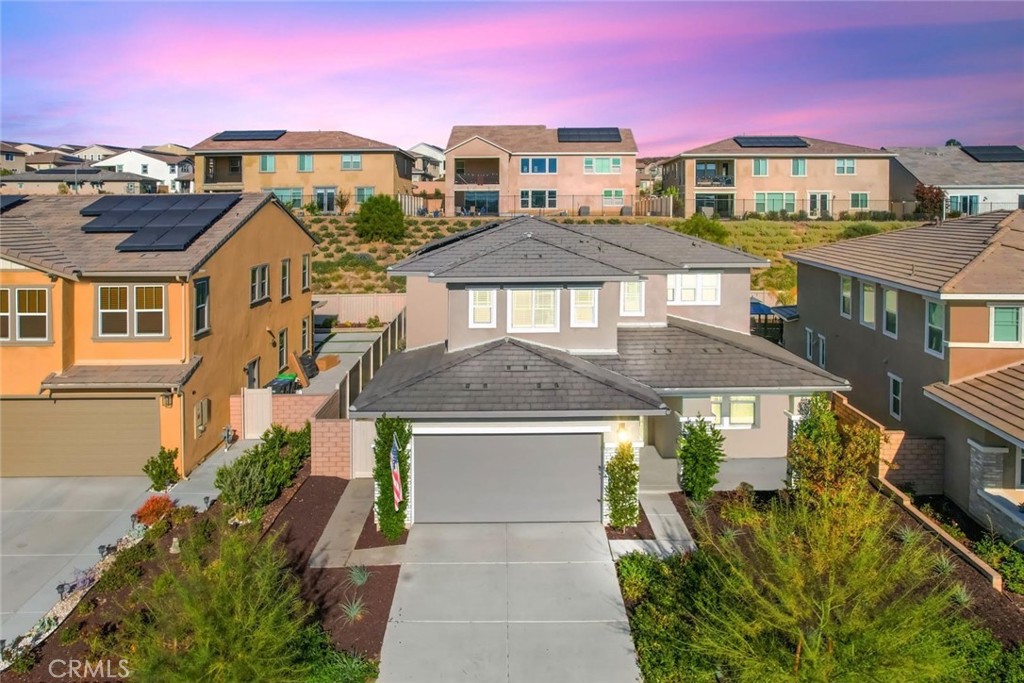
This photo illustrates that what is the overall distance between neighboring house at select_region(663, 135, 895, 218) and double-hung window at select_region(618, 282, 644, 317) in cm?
3909

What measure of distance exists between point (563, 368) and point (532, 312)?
2.65m

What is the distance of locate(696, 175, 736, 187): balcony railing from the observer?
193 ft

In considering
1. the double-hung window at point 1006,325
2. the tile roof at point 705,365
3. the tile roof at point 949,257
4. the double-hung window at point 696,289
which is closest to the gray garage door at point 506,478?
the tile roof at point 705,365

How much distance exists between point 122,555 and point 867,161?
196 feet

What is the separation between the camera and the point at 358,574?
13.0 m

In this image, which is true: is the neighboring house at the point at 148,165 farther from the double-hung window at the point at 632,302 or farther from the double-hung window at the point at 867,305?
the double-hung window at the point at 867,305

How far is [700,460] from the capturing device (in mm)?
16516

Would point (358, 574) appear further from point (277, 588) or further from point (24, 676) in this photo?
point (24, 676)

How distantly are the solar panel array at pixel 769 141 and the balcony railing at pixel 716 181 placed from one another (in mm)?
2930

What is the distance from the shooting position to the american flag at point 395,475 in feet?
48.5

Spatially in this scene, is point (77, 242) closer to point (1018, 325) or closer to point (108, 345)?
point (108, 345)

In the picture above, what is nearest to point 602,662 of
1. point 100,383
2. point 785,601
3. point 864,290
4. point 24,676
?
point 785,601

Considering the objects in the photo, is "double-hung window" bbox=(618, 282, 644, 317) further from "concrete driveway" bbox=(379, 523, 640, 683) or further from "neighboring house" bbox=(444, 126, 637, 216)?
"neighboring house" bbox=(444, 126, 637, 216)

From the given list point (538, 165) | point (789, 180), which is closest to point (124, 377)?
point (538, 165)
